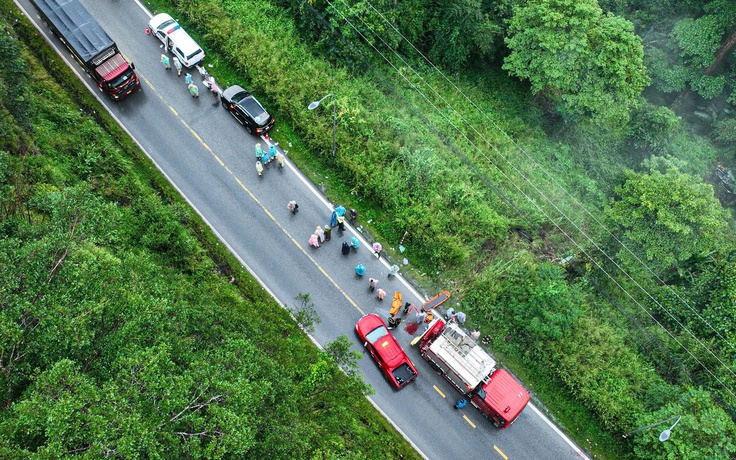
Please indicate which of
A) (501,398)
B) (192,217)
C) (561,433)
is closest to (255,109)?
(192,217)

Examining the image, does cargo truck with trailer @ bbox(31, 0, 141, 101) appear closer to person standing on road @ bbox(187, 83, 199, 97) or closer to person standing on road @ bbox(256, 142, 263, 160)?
person standing on road @ bbox(187, 83, 199, 97)

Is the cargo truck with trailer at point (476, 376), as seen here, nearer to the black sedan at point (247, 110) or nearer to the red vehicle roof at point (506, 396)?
the red vehicle roof at point (506, 396)

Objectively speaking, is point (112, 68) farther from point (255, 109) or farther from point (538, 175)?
point (538, 175)

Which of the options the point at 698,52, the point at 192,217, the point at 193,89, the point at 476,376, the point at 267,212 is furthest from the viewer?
the point at 698,52

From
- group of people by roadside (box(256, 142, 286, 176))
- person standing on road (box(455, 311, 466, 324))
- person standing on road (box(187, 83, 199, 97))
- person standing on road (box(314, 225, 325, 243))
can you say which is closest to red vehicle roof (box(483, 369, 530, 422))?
person standing on road (box(455, 311, 466, 324))

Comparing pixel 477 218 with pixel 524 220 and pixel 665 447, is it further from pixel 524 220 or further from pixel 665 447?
pixel 665 447

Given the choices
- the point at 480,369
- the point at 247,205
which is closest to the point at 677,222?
the point at 480,369
